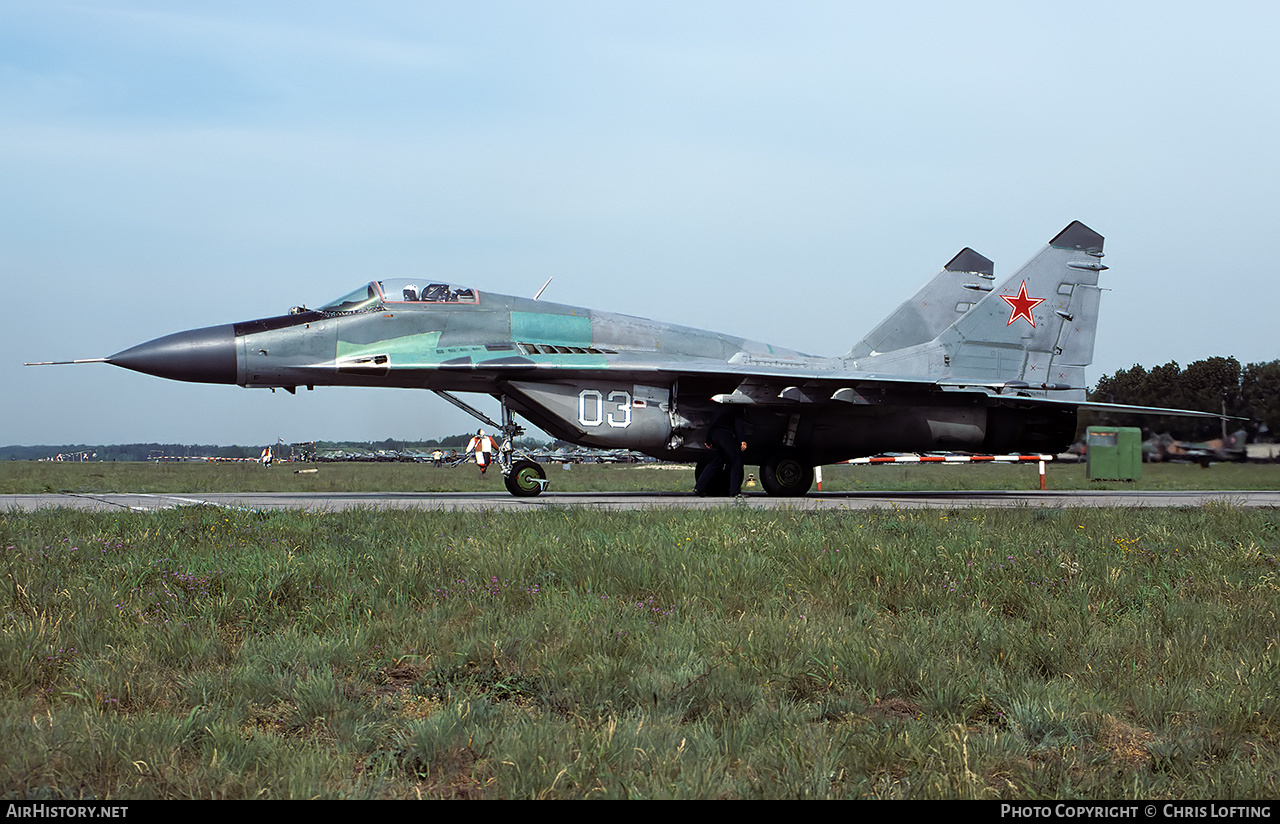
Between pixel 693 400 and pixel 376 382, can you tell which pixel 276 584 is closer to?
pixel 376 382

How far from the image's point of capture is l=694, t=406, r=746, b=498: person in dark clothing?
17172 millimetres

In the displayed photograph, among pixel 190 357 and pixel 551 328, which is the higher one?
pixel 551 328

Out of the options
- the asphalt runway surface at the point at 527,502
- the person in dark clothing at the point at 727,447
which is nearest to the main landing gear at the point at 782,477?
the person in dark clothing at the point at 727,447

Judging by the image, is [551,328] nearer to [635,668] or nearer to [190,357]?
[190,357]

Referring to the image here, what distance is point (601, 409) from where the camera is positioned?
1675 centimetres

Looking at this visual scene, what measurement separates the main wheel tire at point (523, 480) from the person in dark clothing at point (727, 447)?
310 cm

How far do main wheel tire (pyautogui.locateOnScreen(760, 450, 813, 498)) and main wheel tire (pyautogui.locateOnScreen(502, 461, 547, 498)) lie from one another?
14.2ft

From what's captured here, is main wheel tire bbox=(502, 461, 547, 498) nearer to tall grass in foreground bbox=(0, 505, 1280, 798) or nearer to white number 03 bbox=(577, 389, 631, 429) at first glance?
white number 03 bbox=(577, 389, 631, 429)

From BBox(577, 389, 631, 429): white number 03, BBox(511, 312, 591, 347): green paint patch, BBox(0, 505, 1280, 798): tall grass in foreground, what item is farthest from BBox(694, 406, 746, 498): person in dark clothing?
BBox(0, 505, 1280, 798): tall grass in foreground

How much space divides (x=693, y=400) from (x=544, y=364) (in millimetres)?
2903

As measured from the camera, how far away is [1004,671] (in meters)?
4.37

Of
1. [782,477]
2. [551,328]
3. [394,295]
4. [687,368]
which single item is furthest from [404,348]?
[782,477]

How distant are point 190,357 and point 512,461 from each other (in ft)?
17.7

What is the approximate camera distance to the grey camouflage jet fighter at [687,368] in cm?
1566
